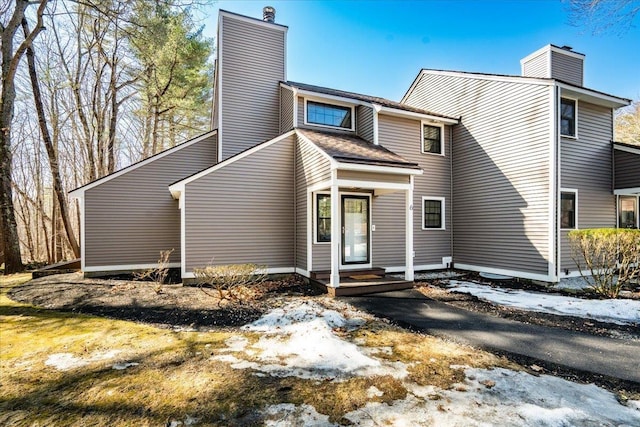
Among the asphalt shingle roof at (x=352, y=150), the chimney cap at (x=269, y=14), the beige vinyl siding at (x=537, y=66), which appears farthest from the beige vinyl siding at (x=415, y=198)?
the chimney cap at (x=269, y=14)

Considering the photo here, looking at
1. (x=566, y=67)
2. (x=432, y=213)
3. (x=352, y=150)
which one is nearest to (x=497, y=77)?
(x=566, y=67)

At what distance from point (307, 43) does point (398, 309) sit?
1287cm

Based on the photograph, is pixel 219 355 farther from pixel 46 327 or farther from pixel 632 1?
pixel 632 1

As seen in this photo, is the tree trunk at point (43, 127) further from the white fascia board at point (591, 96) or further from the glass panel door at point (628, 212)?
the glass panel door at point (628, 212)

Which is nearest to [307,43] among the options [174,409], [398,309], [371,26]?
[371,26]

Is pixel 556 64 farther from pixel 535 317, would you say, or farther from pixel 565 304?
pixel 535 317

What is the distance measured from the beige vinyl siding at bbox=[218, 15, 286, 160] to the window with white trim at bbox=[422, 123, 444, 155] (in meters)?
5.52

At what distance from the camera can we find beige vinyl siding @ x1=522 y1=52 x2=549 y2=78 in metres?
11.0

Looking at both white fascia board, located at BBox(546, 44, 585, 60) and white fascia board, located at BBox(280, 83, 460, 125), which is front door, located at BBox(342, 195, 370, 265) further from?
white fascia board, located at BBox(546, 44, 585, 60)

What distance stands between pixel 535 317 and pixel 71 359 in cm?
754

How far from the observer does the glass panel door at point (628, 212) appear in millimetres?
10297

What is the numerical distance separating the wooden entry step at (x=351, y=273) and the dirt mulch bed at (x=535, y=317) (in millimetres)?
1349

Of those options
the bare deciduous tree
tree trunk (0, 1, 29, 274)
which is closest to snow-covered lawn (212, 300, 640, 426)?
the bare deciduous tree

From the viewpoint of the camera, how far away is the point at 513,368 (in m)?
3.76
